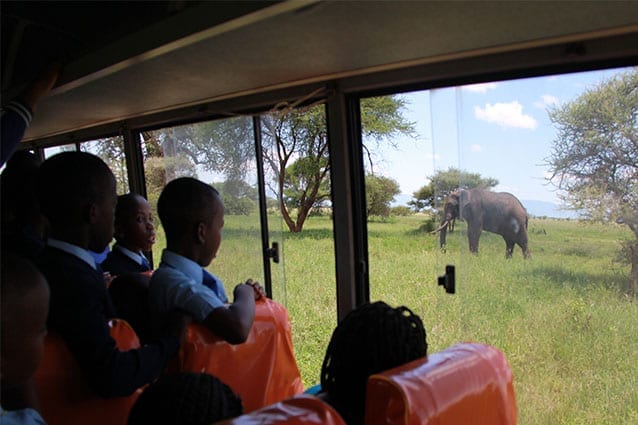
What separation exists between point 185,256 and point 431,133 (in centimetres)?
119

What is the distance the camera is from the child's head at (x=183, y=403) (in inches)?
27.0

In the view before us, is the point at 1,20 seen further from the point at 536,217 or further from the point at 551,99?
the point at 536,217

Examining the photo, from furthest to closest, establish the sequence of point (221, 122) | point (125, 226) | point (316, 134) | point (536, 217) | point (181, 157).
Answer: point (316, 134), point (181, 157), point (221, 122), point (125, 226), point (536, 217)

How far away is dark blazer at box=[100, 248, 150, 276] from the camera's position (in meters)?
1.97

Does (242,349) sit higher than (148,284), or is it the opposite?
(148,284)

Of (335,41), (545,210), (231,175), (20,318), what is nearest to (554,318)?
(545,210)

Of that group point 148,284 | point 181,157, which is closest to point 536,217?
point 148,284

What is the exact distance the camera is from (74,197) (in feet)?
3.88

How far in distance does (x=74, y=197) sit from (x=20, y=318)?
1.57 ft

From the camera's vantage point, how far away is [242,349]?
1.26 m

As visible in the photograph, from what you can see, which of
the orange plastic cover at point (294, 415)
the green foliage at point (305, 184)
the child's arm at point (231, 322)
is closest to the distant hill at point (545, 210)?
the child's arm at point (231, 322)

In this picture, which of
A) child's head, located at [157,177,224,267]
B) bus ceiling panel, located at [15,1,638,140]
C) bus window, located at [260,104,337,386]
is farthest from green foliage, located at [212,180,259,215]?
child's head, located at [157,177,224,267]

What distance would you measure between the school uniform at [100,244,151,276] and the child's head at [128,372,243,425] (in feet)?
4.54

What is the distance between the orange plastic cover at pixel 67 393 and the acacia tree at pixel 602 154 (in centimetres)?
164
